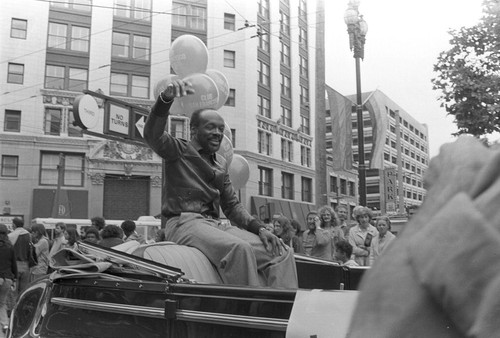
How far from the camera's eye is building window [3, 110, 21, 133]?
28.4 metres

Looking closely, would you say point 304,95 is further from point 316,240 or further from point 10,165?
point 316,240

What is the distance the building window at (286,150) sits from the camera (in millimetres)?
37312

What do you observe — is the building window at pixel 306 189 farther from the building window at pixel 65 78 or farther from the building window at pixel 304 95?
the building window at pixel 65 78

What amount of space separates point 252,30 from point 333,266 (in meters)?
33.6

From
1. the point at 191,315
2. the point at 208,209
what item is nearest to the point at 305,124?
the point at 208,209

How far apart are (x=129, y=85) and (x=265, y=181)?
1124 cm

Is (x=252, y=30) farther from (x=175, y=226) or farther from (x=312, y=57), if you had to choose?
(x=175, y=226)

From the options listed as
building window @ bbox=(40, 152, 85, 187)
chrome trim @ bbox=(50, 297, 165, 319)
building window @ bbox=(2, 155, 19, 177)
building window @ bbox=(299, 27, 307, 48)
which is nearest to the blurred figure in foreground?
chrome trim @ bbox=(50, 297, 165, 319)

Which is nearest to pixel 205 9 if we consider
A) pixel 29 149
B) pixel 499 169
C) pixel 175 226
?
pixel 29 149

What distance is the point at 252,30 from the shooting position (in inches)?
1377

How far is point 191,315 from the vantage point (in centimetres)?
175

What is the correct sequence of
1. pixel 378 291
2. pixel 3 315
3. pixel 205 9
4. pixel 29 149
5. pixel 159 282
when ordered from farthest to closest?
pixel 205 9
pixel 29 149
pixel 3 315
pixel 159 282
pixel 378 291

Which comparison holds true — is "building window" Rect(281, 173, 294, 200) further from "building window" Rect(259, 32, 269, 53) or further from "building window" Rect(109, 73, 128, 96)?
"building window" Rect(109, 73, 128, 96)

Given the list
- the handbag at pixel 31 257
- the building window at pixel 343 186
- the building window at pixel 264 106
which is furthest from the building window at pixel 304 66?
Answer: the handbag at pixel 31 257
